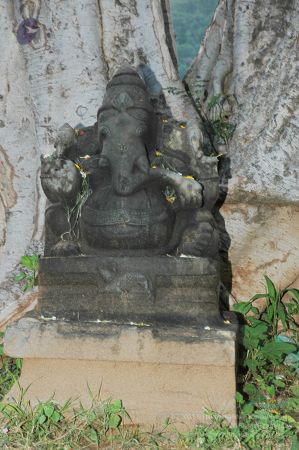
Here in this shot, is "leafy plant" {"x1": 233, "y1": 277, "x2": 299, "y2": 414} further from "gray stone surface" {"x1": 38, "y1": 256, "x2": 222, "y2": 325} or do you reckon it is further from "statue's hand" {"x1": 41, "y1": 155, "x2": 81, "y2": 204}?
"statue's hand" {"x1": 41, "y1": 155, "x2": 81, "y2": 204}

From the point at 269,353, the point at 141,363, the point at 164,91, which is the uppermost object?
the point at 164,91

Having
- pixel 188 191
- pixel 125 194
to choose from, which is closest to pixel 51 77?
pixel 125 194

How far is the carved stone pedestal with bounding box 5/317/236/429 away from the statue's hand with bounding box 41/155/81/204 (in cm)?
65

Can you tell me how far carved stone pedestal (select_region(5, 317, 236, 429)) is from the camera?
2.82 m

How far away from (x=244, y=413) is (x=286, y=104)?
2022 millimetres

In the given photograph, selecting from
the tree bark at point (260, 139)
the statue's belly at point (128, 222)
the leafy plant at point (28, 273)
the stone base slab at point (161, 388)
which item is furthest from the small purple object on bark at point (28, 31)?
the stone base slab at point (161, 388)

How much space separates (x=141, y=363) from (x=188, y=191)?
0.86m

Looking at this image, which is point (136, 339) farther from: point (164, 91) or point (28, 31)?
point (28, 31)

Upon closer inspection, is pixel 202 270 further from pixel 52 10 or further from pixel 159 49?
pixel 52 10

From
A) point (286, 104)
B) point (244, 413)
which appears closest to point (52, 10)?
point (286, 104)

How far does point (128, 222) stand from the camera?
297cm

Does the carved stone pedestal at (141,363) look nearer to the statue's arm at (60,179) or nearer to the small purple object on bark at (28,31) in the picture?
the statue's arm at (60,179)

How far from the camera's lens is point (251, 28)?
4.56 m

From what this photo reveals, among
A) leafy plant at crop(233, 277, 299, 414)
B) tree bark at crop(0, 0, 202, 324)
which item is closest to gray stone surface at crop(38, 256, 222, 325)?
leafy plant at crop(233, 277, 299, 414)
